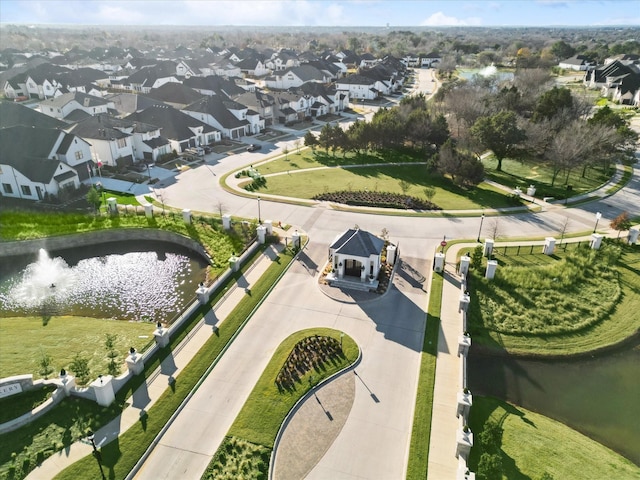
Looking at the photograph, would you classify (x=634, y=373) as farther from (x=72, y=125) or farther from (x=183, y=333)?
(x=72, y=125)

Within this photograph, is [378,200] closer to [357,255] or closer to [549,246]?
[357,255]

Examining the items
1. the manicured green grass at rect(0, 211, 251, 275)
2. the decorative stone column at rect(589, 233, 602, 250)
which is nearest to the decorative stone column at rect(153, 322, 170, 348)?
the manicured green grass at rect(0, 211, 251, 275)

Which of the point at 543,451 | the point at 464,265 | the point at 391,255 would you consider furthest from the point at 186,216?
the point at 543,451

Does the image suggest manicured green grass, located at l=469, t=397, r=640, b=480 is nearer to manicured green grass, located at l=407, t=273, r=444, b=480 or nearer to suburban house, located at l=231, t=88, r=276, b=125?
manicured green grass, located at l=407, t=273, r=444, b=480

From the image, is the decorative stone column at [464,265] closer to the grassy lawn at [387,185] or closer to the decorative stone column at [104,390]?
the grassy lawn at [387,185]

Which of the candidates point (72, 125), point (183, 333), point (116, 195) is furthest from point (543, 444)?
point (72, 125)

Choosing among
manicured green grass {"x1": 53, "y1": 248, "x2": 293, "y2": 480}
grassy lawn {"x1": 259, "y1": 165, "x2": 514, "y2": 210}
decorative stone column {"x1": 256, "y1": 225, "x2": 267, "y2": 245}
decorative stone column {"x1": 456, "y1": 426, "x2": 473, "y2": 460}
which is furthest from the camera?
grassy lawn {"x1": 259, "y1": 165, "x2": 514, "y2": 210}
